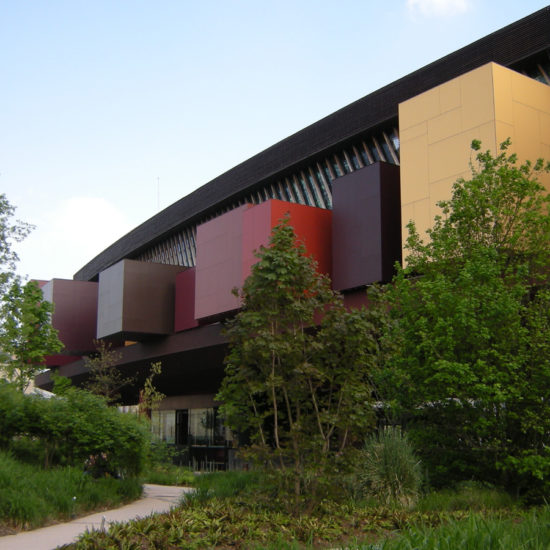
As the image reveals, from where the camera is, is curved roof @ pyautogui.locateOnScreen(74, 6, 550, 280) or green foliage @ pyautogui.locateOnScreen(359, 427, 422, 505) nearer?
green foliage @ pyautogui.locateOnScreen(359, 427, 422, 505)

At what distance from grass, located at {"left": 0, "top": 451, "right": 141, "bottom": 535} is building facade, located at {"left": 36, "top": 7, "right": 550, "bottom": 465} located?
4496 millimetres

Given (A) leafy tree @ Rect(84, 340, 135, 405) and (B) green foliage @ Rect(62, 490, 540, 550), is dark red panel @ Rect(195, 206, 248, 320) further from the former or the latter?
(B) green foliage @ Rect(62, 490, 540, 550)

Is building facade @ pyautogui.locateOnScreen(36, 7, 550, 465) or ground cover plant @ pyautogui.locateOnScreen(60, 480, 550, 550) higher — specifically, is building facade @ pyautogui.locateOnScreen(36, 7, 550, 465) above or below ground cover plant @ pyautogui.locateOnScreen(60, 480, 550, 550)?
above

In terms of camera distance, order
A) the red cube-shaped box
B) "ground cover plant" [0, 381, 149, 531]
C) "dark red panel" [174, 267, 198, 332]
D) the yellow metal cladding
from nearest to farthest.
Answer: "ground cover plant" [0, 381, 149, 531], the yellow metal cladding, the red cube-shaped box, "dark red panel" [174, 267, 198, 332]

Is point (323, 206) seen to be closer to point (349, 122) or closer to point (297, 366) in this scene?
point (349, 122)

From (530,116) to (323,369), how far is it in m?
13.8

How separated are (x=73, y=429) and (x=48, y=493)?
255 centimetres

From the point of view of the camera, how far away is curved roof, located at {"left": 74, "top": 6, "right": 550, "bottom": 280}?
22.1m

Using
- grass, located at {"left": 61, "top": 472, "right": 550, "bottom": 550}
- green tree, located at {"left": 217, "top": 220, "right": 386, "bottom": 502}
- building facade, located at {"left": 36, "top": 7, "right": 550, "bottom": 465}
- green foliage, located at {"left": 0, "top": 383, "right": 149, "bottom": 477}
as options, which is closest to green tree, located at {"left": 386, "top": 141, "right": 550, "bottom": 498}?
grass, located at {"left": 61, "top": 472, "right": 550, "bottom": 550}

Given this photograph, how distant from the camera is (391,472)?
13117mm

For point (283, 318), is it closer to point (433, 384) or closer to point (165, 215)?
point (433, 384)

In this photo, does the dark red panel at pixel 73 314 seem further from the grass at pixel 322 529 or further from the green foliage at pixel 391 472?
the grass at pixel 322 529

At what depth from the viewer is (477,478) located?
14.3 metres

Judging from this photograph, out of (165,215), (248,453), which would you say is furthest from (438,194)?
(165,215)
